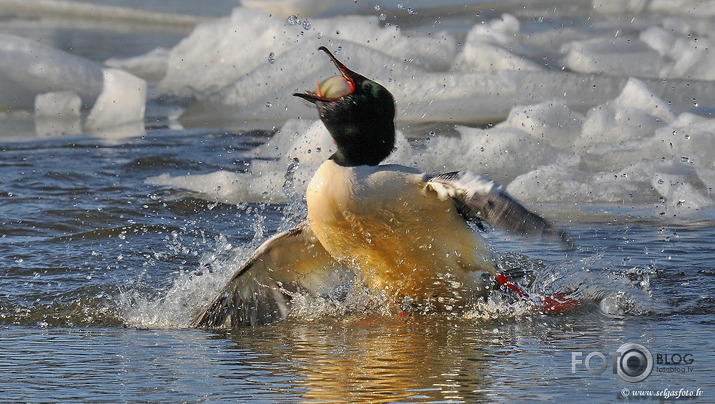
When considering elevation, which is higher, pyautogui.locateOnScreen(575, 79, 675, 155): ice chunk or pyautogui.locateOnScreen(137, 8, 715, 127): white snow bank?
pyautogui.locateOnScreen(137, 8, 715, 127): white snow bank

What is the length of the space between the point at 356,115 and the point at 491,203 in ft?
2.02

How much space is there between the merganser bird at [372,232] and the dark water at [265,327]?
0.16 m

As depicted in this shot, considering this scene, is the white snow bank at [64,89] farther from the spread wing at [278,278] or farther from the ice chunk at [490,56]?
the spread wing at [278,278]

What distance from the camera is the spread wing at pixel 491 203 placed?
406 centimetres

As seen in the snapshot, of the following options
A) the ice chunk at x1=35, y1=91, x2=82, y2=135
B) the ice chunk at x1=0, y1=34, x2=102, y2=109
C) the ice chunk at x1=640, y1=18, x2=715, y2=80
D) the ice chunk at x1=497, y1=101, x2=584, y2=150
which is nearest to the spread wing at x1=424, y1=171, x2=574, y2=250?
the ice chunk at x1=497, y1=101, x2=584, y2=150

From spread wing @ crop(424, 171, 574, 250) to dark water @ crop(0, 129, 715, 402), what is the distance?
1.18ft

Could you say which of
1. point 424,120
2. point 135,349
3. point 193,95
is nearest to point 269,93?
point 193,95

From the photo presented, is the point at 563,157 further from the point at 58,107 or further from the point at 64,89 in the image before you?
the point at 64,89

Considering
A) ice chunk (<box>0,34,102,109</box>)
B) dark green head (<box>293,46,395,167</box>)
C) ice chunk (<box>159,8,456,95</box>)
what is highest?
ice chunk (<box>159,8,456,95</box>)

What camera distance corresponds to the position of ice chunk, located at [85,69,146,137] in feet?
33.4

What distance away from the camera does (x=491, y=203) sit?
415cm

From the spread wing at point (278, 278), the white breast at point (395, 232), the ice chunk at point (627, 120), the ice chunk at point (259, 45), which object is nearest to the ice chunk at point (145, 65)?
the ice chunk at point (259, 45)

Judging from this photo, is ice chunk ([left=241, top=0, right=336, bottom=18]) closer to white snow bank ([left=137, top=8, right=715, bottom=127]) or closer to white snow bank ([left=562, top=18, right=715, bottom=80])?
white snow bank ([left=137, top=8, right=715, bottom=127])

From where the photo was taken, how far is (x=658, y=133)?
793 centimetres
